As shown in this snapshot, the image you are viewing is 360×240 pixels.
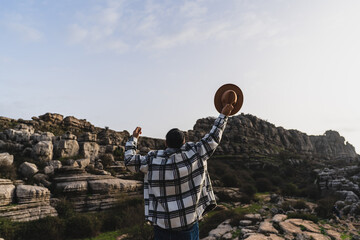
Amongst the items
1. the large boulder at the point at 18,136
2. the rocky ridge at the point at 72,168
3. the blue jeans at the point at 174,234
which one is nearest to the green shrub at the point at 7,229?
the rocky ridge at the point at 72,168

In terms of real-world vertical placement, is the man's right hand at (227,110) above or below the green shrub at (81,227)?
above

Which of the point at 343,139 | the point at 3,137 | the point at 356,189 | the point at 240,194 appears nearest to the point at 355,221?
the point at 356,189

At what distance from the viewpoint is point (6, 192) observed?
471 inches

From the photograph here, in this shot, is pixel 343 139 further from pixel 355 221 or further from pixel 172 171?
pixel 172 171

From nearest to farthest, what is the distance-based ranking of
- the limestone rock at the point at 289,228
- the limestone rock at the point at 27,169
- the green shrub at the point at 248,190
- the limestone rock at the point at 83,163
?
the limestone rock at the point at 289,228
the limestone rock at the point at 27,169
the limestone rock at the point at 83,163
the green shrub at the point at 248,190

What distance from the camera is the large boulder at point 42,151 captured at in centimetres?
1788

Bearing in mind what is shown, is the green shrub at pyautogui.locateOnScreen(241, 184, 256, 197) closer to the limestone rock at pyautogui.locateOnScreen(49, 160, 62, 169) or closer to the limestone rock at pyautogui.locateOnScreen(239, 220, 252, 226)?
the limestone rock at pyautogui.locateOnScreen(239, 220, 252, 226)

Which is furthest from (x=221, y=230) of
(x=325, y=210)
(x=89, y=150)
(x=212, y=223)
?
(x=89, y=150)

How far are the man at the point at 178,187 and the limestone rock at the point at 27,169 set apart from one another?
54.8ft

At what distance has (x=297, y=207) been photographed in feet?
50.2

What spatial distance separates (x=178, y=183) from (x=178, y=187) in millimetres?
33

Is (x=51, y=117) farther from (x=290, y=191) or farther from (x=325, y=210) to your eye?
(x=325, y=210)

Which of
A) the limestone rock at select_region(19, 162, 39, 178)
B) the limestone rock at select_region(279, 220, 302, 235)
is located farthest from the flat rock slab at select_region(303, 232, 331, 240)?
the limestone rock at select_region(19, 162, 39, 178)

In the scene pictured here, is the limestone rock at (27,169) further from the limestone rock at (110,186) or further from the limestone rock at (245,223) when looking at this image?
the limestone rock at (245,223)
